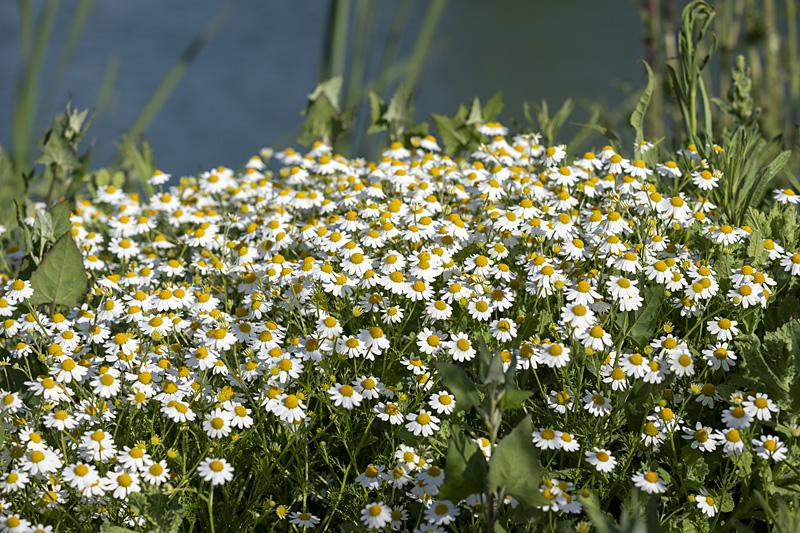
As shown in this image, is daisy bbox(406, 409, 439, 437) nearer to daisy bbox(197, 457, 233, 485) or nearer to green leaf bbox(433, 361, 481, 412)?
green leaf bbox(433, 361, 481, 412)

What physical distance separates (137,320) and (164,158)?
6673 mm

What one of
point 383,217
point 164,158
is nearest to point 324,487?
point 383,217

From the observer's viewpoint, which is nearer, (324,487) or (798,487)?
(798,487)

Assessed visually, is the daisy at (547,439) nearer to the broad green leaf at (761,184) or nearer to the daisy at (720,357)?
the daisy at (720,357)

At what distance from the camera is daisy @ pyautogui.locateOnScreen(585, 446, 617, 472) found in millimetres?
1615

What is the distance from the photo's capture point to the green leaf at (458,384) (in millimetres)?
1438

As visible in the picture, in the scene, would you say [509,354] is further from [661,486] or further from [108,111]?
[108,111]

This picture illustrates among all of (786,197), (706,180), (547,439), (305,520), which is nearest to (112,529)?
(305,520)

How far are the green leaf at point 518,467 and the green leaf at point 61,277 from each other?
4.24 feet

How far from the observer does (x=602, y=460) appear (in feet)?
5.35

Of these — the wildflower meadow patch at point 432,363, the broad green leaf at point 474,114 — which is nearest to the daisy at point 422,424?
the wildflower meadow patch at point 432,363

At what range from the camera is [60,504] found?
5.55 ft

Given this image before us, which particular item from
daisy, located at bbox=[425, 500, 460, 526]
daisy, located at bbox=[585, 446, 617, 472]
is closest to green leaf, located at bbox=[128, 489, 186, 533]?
daisy, located at bbox=[425, 500, 460, 526]

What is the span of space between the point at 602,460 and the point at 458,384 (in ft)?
1.31
